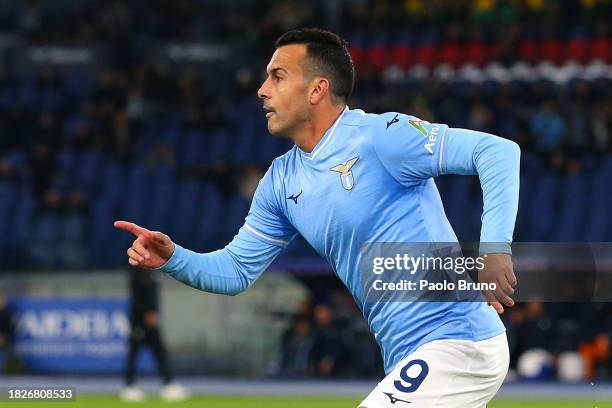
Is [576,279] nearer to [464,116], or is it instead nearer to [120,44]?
[464,116]

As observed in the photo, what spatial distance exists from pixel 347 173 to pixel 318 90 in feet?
1.37

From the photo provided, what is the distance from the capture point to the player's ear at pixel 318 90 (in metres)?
5.45

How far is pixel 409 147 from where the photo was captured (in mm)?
5020

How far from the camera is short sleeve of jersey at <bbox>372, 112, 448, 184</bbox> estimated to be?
16.3 ft

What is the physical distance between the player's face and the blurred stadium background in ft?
33.8

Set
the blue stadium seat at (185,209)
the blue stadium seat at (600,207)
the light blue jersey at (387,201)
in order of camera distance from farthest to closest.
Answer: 1. the blue stadium seat at (185,209)
2. the blue stadium seat at (600,207)
3. the light blue jersey at (387,201)

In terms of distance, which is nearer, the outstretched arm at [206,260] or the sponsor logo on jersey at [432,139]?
the sponsor logo on jersey at [432,139]

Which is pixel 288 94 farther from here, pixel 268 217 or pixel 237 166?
pixel 237 166

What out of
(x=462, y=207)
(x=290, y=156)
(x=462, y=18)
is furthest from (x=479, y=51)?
(x=290, y=156)

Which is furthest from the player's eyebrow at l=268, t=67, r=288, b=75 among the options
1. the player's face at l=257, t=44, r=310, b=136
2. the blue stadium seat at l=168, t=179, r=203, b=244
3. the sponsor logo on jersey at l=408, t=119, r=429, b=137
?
the blue stadium seat at l=168, t=179, r=203, b=244

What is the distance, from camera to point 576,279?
→ 4809 mm

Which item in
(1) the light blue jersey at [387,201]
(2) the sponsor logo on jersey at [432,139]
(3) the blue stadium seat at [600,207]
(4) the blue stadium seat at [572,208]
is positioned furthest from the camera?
→ (4) the blue stadium seat at [572,208]

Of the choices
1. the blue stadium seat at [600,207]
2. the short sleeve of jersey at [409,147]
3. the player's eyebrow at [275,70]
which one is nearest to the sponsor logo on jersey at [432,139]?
the short sleeve of jersey at [409,147]

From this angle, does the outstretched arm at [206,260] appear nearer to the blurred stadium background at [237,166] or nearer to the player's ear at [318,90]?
the player's ear at [318,90]
